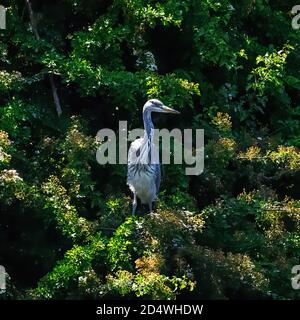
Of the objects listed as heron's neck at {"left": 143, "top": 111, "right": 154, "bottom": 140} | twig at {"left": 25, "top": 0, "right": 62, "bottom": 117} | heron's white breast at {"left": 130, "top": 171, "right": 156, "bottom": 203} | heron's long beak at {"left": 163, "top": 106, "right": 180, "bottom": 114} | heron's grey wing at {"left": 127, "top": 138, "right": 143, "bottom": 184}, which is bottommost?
heron's white breast at {"left": 130, "top": 171, "right": 156, "bottom": 203}

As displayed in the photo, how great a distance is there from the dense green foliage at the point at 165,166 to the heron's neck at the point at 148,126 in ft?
0.90

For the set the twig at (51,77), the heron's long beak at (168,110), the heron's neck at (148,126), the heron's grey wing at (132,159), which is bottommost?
the heron's grey wing at (132,159)

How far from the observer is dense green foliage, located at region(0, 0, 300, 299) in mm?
7914

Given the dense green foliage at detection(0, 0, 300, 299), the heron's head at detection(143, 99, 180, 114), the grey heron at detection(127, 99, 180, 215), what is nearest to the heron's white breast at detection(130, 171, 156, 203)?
the grey heron at detection(127, 99, 180, 215)

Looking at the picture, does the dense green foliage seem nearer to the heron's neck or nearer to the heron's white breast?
the heron's white breast

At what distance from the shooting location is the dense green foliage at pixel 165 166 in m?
7.91

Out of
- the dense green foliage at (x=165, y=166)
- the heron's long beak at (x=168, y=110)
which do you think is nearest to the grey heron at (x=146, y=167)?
the heron's long beak at (x=168, y=110)

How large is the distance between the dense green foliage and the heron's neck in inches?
10.8

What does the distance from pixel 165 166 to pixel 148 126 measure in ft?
1.29

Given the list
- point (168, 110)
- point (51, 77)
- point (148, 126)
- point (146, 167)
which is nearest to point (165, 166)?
point (146, 167)

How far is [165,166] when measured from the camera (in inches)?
363

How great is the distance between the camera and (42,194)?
832cm

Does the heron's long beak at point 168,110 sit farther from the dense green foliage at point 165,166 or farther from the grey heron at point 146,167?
the dense green foliage at point 165,166

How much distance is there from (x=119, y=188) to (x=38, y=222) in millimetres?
930
